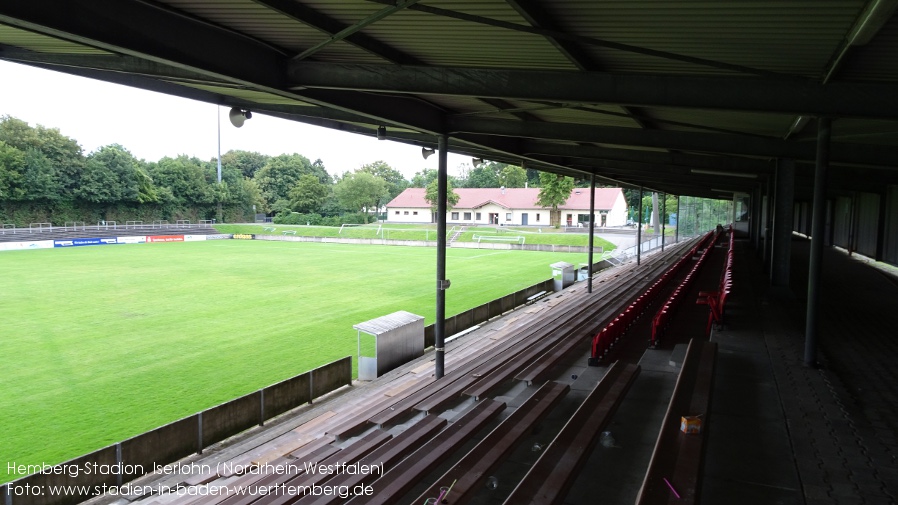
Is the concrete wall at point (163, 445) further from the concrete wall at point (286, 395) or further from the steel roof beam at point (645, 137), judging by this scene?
the steel roof beam at point (645, 137)

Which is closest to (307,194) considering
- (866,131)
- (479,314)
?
(479,314)

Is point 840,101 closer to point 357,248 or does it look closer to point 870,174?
point 870,174

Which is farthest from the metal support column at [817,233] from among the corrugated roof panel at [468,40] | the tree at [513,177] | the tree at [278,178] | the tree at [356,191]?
the tree at [513,177]

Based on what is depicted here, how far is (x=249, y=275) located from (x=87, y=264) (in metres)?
14.0

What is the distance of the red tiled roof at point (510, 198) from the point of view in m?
71.7

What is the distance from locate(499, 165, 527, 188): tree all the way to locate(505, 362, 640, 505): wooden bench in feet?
296

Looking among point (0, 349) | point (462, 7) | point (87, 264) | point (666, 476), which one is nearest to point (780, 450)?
point (666, 476)

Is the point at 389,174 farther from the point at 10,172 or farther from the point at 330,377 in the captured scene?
the point at 330,377

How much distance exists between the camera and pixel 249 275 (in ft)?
109

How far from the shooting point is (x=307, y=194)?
8194cm

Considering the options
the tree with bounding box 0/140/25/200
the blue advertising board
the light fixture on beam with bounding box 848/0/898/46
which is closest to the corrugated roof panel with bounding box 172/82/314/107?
the light fixture on beam with bounding box 848/0/898/46

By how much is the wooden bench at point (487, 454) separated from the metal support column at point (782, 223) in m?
9.30

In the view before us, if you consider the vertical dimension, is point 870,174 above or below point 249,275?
above

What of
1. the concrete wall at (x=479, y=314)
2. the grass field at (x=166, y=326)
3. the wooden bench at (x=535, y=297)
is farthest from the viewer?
the wooden bench at (x=535, y=297)
